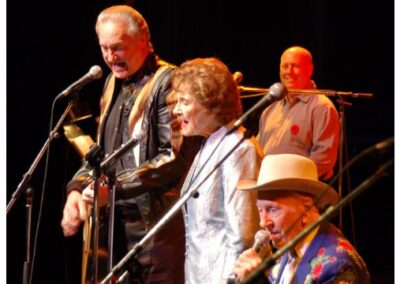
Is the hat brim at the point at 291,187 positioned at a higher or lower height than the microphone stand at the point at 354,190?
lower

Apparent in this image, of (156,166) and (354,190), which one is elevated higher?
(354,190)

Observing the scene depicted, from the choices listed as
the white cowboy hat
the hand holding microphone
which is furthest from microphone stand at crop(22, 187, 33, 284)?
the hand holding microphone

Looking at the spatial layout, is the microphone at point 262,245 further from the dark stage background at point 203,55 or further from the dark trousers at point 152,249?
the dark stage background at point 203,55

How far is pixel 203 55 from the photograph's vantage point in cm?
775

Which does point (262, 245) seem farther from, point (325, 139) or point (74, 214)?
point (325, 139)

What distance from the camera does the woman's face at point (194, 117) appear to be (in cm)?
380

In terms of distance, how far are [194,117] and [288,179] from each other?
73 centimetres

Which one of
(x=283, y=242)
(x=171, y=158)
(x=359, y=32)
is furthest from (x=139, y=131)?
(x=359, y=32)

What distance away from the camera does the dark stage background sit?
265 inches

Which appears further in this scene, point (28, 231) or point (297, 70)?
point (297, 70)

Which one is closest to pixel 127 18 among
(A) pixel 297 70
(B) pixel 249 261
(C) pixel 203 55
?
(B) pixel 249 261

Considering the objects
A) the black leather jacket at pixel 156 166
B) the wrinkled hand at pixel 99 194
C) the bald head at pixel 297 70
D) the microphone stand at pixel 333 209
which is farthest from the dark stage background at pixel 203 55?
the microphone stand at pixel 333 209

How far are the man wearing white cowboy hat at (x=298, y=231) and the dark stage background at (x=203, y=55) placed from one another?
340 cm
